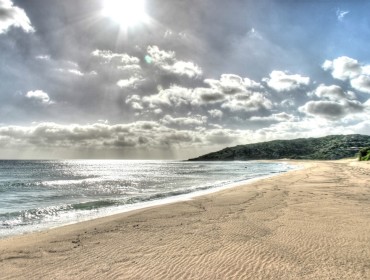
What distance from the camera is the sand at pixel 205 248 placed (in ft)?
24.8

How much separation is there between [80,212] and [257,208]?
12.1 m

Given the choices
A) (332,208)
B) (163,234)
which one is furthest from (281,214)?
(163,234)

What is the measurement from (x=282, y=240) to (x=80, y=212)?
14.8 metres

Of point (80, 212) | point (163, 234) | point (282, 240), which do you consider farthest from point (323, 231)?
point (80, 212)

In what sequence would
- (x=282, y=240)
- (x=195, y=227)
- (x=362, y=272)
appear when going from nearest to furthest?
(x=362, y=272) → (x=282, y=240) → (x=195, y=227)

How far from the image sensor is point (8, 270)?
839cm

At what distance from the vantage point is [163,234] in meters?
11.6

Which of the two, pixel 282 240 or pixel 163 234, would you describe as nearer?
pixel 282 240

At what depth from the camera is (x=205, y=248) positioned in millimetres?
9406

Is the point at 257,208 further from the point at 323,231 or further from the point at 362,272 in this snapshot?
the point at 362,272

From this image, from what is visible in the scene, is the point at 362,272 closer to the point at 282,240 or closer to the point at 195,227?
the point at 282,240

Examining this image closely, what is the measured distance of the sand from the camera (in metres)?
7.56

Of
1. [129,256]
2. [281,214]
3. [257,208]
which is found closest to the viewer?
[129,256]

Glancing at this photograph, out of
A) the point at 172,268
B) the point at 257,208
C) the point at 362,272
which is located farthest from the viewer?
the point at 257,208
